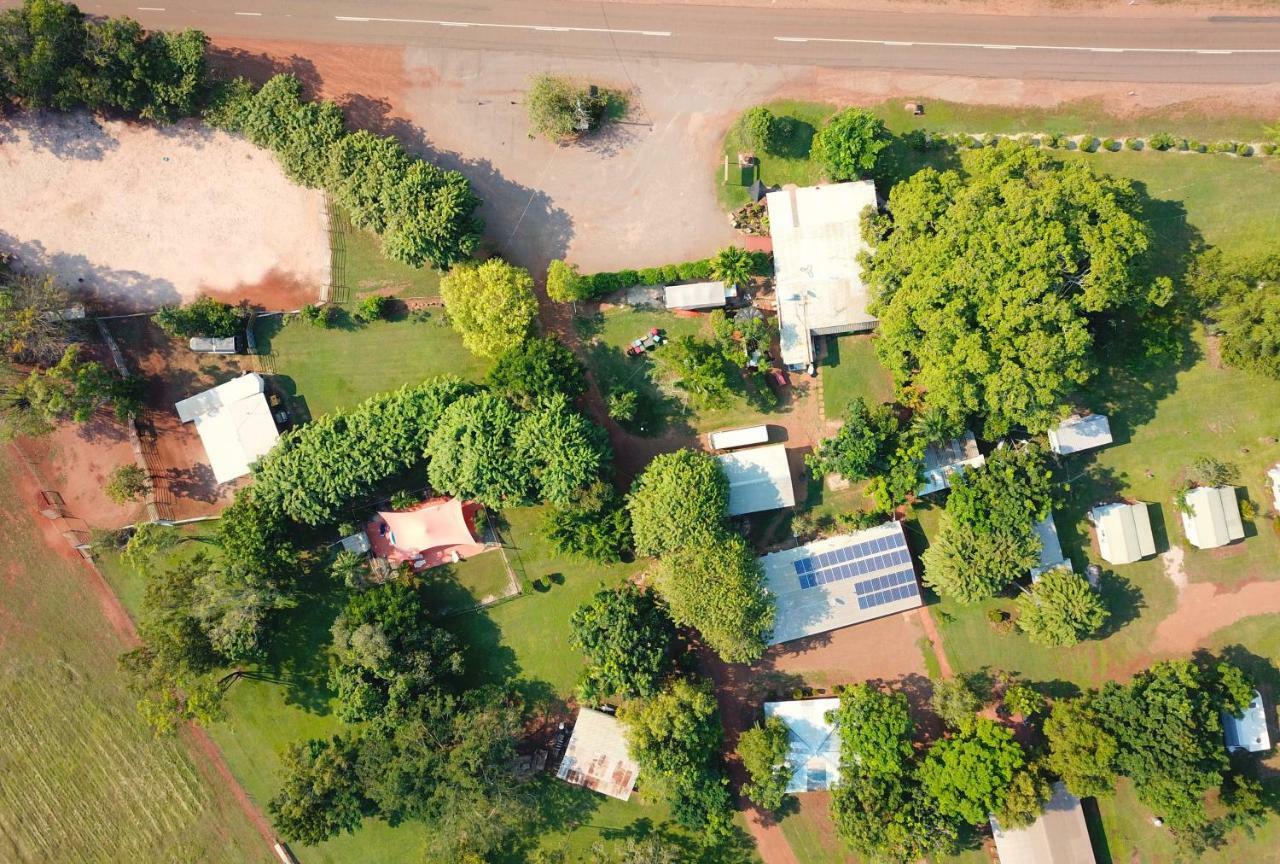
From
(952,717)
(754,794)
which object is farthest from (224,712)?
(952,717)

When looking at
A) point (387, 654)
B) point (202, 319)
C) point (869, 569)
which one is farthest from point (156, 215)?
point (869, 569)

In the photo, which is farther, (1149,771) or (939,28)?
(939,28)

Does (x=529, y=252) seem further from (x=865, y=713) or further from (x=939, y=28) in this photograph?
(x=865, y=713)

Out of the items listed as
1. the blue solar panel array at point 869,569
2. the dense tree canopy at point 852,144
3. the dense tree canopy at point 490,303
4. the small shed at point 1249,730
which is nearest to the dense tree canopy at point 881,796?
the blue solar panel array at point 869,569

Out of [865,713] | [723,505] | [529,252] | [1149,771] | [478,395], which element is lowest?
[1149,771]

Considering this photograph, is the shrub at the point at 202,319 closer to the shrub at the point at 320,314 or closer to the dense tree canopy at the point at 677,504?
the shrub at the point at 320,314
